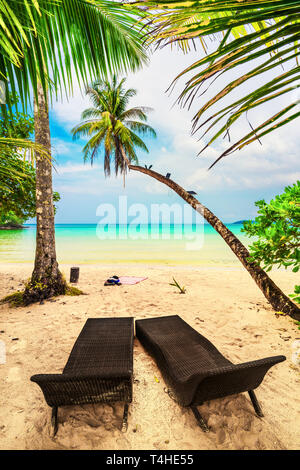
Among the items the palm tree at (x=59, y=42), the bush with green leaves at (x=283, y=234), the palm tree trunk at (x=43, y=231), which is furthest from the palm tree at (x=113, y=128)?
the bush with green leaves at (x=283, y=234)

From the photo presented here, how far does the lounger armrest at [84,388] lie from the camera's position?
5.32 feet

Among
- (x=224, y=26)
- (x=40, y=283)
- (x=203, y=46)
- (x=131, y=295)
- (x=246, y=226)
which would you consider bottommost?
(x=131, y=295)

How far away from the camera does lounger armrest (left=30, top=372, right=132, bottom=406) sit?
162 centimetres

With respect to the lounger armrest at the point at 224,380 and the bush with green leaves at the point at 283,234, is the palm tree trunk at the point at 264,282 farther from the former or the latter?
the lounger armrest at the point at 224,380

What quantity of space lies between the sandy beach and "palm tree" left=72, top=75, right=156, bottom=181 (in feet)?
28.8

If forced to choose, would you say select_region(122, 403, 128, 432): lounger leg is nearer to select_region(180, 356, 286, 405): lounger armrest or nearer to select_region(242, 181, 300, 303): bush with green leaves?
select_region(180, 356, 286, 405): lounger armrest

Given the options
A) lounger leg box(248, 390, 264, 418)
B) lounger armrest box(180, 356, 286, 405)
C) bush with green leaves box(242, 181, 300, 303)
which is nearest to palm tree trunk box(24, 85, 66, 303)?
lounger armrest box(180, 356, 286, 405)

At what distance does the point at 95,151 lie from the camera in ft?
41.3

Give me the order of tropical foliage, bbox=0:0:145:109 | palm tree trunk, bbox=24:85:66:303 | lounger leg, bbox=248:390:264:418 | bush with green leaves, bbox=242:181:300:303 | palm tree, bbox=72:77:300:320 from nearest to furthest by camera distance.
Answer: tropical foliage, bbox=0:0:145:109
lounger leg, bbox=248:390:264:418
bush with green leaves, bbox=242:181:300:303
palm tree trunk, bbox=24:85:66:303
palm tree, bbox=72:77:300:320

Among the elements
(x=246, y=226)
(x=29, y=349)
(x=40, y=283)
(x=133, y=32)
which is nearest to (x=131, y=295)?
(x=40, y=283)

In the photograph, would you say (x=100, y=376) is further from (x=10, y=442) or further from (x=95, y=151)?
(x=95, y=151)

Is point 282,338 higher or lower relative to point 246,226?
lower

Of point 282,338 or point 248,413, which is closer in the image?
point 248,413

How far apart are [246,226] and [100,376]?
10.7ft
